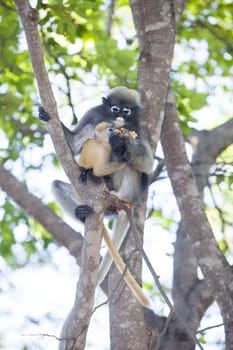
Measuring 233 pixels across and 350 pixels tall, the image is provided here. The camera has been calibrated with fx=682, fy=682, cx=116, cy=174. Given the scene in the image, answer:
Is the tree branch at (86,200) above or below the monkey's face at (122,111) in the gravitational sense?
below

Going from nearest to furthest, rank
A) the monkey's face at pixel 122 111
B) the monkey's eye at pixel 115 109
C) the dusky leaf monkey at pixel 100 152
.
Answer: the dusky leaf monkey at pixel 100 152, the monkey's face at pixel 122 111, the monkey's eye at pixel 115 109

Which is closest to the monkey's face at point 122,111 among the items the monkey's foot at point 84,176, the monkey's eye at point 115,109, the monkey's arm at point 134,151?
the monkey's eye at point 115,109

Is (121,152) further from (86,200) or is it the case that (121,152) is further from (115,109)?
(86,200)

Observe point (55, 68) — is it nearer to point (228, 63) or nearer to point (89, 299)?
point (228, 63)

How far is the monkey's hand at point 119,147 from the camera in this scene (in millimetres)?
3895

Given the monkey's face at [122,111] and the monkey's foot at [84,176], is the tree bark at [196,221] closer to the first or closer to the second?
the monkey's face at [122,111]

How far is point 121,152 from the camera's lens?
398cm

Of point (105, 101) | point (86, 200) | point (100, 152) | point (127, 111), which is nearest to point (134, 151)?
point (100, 152)

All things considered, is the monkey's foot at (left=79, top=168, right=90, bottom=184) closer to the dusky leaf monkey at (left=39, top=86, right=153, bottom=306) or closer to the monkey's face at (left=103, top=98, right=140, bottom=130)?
the dusky leaf monkey at (left=39, top=86, right=153, bottom=306)

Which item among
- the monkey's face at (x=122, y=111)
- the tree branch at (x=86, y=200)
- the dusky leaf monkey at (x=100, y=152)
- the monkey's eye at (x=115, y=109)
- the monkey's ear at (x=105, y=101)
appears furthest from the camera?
the monkey's ear at (x=105, y=101)

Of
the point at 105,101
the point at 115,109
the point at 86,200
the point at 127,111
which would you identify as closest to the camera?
the point at 86,200

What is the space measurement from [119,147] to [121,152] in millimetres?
56

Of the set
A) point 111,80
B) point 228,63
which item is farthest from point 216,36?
point 111,80

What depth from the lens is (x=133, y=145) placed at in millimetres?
4094
